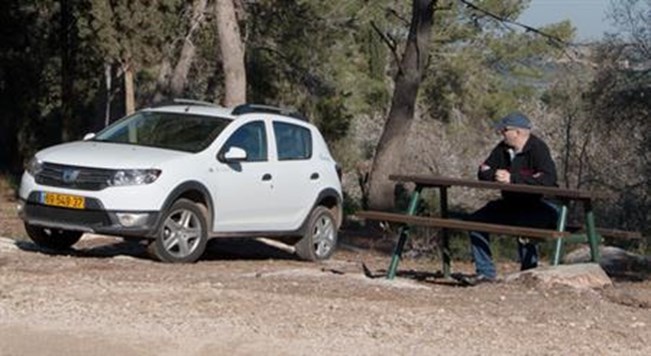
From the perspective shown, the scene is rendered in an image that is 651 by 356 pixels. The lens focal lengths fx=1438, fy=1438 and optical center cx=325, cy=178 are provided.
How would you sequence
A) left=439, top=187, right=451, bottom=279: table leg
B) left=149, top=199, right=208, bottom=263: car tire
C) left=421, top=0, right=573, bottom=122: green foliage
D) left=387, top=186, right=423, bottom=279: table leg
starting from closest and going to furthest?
left=387, top=186, right=423, bottom=279: table leg
left=439, top=187, right=451, bottom=279: table leg
left=149, top=199, right=208, bottom=263: car tire
left=421, top=0, right=573, bottom=122: green foliage

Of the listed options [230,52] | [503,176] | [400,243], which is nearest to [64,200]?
[400,243]

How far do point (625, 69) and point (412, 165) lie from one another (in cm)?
857

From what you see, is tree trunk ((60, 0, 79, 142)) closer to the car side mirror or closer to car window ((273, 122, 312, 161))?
car window ((273, 122, 312, 161))

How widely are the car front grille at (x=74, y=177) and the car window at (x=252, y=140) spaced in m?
1.75

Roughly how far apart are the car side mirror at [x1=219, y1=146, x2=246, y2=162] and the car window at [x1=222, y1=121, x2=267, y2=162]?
6.4 inches

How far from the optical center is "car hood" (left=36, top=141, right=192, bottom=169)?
14.3 meters

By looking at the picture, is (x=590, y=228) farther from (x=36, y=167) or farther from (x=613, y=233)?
(x=36, y=167)

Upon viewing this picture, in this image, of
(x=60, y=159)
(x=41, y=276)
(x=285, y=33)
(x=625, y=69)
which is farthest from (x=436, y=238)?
(x=285, y=33)

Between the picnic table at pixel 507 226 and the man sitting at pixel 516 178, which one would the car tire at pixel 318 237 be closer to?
the picnic table at pixel 507 226

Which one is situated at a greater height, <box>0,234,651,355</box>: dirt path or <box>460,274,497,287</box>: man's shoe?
<box>0,234,651,355</box>: dirt path

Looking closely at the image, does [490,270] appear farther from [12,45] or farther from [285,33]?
[12,45]

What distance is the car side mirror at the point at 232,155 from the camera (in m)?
15.2

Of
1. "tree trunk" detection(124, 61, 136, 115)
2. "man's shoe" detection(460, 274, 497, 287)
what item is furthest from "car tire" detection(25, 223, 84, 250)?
"tree trunk" detection(124, 61, 136, 115)

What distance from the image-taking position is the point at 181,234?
14.7 meters
